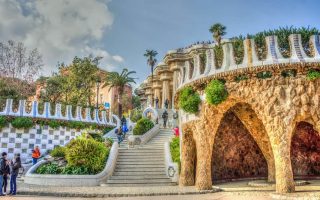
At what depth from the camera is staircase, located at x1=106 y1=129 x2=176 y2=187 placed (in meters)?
16.4

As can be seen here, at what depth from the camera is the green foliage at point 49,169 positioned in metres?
17.2

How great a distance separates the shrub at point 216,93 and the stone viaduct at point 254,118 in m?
0.24

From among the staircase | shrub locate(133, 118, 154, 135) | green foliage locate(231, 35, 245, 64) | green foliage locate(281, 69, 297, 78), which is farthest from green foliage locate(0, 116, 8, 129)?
green foliage locate(281, 69, 297, 78)

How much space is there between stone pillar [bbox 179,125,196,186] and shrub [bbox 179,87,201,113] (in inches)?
40.5

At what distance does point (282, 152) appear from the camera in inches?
455

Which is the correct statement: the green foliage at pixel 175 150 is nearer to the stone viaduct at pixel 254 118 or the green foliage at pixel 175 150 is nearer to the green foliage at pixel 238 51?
the stone viaduct at pixel 254 118

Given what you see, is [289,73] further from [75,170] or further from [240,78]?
[75,170]

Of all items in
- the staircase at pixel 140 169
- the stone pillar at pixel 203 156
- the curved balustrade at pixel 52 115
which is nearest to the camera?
the stone pillar at pixel 203 156

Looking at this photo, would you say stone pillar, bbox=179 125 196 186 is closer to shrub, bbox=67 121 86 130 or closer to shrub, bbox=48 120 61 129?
shrub, bbox=48 120 61 129

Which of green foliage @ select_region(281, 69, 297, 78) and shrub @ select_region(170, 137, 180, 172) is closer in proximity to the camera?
green foliage @ select_region(281, 69, 297, 78)

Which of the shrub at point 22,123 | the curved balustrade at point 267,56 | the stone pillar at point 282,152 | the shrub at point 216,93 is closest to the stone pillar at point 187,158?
the shrub at point 216,93

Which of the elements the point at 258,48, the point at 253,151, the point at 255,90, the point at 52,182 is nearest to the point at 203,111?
the point at 255,90

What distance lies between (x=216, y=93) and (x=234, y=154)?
5287 millimetres

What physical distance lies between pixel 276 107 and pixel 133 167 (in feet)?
Result: 28.9
